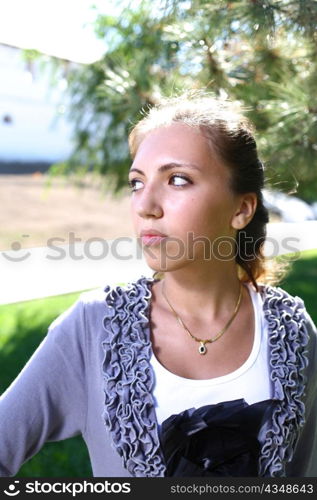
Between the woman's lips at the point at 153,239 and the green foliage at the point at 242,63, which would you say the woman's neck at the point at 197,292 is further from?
the green foliage at the point at 242,63

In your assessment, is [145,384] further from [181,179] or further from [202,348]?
[181,179]

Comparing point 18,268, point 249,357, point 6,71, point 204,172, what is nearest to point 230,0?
point 204,172

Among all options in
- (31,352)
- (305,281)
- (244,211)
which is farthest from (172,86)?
(305,281)

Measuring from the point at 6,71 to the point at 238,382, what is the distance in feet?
21.5

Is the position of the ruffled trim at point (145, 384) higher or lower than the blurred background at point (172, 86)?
lower

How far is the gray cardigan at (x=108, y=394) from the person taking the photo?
96cm

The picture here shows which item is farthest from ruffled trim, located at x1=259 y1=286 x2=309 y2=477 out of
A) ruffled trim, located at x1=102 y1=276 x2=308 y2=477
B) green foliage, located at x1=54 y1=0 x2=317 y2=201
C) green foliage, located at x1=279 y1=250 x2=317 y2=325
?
green foliage, located at x1=279 y1=250 x2=317 y2=325

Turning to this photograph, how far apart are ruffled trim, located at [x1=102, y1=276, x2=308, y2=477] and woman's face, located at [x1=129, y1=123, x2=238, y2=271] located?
0.09 meters

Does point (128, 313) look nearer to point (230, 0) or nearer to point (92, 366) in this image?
point (92, 366)

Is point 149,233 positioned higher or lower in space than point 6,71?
lower

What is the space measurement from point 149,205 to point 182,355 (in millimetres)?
238

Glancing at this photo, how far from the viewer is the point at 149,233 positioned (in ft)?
3.34

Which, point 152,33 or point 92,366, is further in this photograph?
point 152,33

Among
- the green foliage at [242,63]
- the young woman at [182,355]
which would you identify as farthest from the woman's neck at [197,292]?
the green foliage at [242,63]
